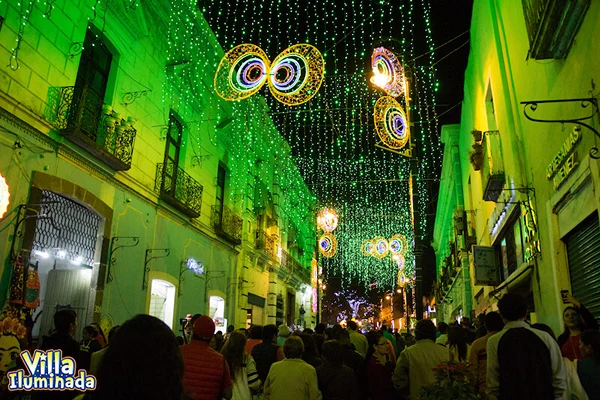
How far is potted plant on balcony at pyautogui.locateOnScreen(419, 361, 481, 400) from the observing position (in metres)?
4.07

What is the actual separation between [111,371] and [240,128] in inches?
Result: 722

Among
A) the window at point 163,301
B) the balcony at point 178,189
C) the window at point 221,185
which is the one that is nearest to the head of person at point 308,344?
the balcony at point 178,189

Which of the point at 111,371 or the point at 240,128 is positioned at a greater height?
the point at 240,128

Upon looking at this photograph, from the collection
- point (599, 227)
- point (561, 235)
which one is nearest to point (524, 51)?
point (561, 235)

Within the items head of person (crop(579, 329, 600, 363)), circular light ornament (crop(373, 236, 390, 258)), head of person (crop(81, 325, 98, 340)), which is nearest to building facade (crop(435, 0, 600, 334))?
head of person (crop(579, 329, 600, 363))

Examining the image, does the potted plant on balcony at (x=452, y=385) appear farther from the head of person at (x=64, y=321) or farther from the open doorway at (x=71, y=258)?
the open doorway at (x=71, y=258)

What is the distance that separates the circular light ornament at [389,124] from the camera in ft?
40.3

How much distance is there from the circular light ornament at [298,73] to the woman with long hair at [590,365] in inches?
298

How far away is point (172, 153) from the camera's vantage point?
1492cm

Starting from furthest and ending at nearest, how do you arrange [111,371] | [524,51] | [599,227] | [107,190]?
[107,190] < [524,51] < [599,227] < [111,371]

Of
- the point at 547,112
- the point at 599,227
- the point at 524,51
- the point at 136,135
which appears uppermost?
the point at 524,51

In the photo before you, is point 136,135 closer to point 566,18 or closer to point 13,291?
point 13,291

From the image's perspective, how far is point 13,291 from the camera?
8.20 meters

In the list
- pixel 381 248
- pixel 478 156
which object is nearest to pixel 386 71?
pixel 478 156
